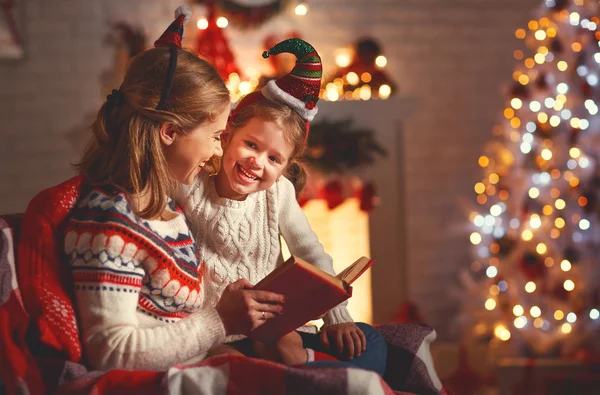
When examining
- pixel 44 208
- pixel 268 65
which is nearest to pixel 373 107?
pixel 268 65

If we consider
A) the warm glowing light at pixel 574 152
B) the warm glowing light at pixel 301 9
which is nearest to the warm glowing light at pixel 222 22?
the warm glowing light at pixel 301 9

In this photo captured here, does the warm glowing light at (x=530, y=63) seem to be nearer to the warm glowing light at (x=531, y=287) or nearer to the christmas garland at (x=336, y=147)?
the christmas garland at (x=336, y=147)

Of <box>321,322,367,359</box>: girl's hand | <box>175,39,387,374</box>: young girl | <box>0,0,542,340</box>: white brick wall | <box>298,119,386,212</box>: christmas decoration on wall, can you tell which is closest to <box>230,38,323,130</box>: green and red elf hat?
<box>175,39,387,374</box>: young girl

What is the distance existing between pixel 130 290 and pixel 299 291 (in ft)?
1.01

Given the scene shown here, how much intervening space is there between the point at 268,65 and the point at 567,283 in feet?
6.19

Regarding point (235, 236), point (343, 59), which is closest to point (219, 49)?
point (343, 59)

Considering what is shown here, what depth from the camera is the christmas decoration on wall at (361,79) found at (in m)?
3.77

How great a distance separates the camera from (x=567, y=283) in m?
3.24

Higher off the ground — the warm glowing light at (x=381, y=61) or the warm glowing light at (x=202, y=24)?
the warm glowing light at (x=202, y=24)

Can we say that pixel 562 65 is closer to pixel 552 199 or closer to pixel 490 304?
pixel 552 199

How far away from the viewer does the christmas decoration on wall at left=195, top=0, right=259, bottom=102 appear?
3555 mm

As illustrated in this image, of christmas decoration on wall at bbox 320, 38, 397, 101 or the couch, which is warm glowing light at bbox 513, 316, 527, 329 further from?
the couch

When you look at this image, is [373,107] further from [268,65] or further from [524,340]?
[524,340]

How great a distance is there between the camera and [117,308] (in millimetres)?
1237
